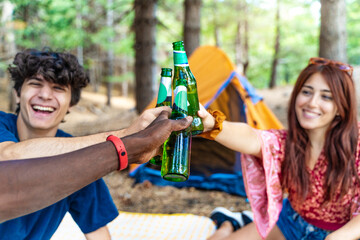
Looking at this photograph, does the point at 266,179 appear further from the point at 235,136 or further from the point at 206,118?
the point at 206,118

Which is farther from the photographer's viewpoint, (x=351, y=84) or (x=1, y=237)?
(x=351, y=84)

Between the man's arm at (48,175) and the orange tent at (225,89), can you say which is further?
the orange tent at (225,89)

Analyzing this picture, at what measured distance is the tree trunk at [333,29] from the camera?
469 cm

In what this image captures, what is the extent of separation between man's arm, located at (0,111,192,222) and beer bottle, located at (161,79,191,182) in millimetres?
399

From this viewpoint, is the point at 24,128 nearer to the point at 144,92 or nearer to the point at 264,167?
the point at 264,167

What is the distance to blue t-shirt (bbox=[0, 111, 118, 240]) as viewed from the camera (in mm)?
1485

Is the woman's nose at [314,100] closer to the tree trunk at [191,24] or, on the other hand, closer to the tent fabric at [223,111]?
the tent fabric at [223,111]

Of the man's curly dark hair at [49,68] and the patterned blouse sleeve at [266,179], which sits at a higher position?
the man's curly dark hair at [49,68]

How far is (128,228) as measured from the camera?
9.21 feet

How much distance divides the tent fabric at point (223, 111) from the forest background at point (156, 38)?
20 cm

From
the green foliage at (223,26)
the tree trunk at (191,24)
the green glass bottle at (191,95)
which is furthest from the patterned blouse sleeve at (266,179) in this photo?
the green foliage at (223,26)

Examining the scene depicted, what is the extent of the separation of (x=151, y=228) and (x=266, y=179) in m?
1.34

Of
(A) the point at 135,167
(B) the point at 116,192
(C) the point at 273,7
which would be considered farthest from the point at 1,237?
(C) the point at 273,7

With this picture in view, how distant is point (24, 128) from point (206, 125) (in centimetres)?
100
